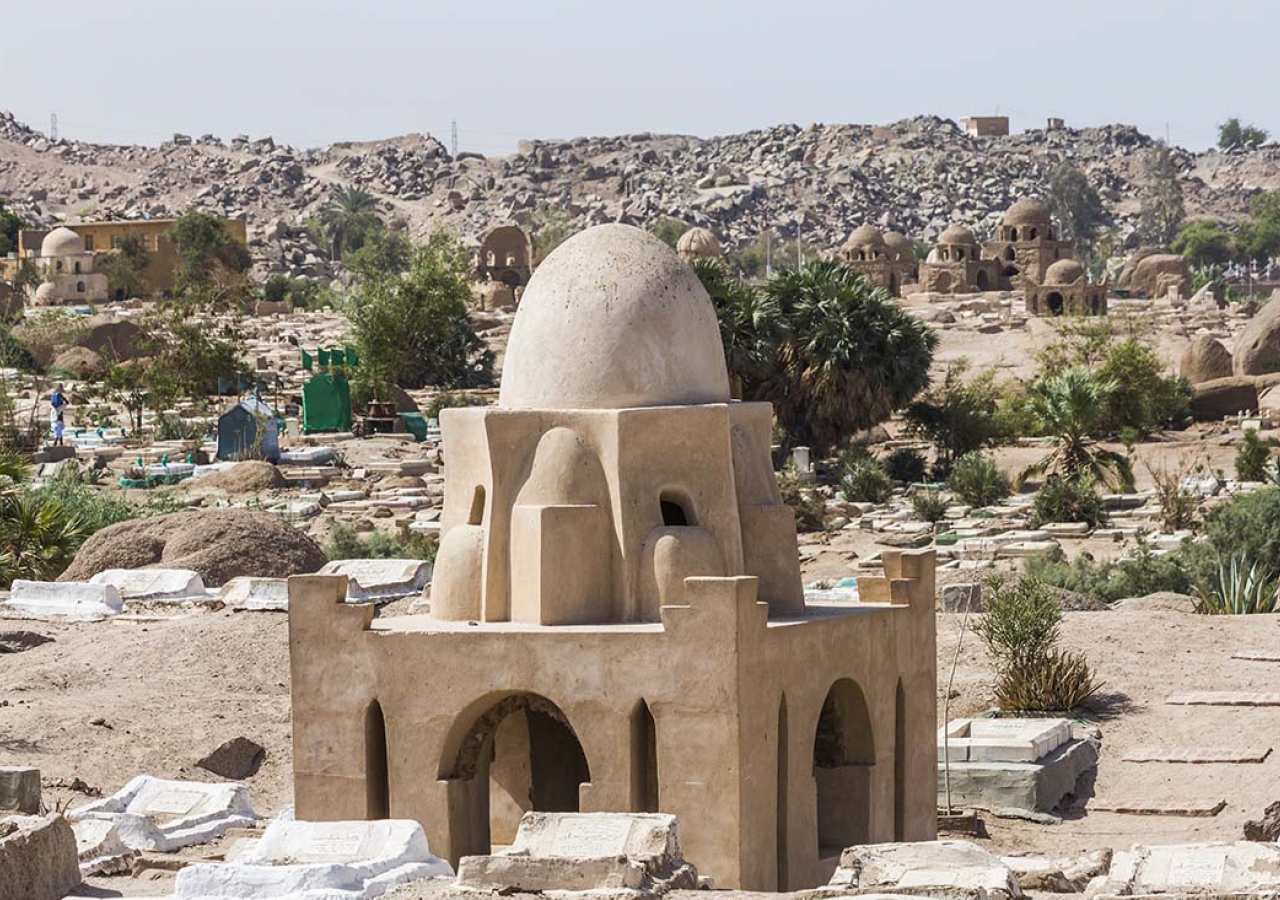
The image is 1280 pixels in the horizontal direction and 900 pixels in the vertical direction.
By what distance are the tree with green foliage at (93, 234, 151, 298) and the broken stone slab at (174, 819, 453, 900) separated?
6327 cm

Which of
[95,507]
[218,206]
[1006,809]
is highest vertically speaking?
[218,206]

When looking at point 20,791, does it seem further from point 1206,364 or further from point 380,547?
point 1206,364

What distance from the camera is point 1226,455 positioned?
3450 cm

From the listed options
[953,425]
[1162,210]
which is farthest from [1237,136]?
[953,425]

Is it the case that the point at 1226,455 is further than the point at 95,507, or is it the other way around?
the point at 1226,455

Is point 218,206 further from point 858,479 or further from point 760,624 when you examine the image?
point 760,624

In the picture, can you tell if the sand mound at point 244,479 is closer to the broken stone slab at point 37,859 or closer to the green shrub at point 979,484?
the green shrub at point 979,484

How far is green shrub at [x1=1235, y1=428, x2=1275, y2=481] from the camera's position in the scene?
30547mm

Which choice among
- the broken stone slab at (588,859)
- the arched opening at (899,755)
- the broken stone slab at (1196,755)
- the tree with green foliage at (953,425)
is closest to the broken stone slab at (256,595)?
the broken stone slab at (1196,755)

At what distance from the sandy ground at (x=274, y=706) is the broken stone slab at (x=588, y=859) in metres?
2.56

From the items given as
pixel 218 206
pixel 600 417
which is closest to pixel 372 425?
pixel 600 417

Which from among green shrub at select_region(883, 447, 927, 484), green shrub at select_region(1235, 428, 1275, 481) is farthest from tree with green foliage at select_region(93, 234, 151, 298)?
green shrub at select_region(1235, 428, 1275, 481)

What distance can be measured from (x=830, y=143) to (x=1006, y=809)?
12372 centimetres

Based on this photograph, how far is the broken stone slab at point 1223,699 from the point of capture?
15.1m
